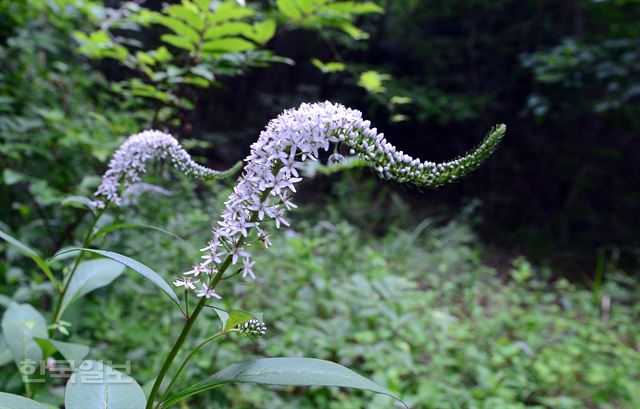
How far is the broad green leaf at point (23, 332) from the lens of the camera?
5.43 ft

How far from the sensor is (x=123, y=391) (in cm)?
124

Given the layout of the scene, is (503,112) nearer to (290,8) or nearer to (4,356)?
(290,8)

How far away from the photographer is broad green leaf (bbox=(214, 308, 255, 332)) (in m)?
1.05

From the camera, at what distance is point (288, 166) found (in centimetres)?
108

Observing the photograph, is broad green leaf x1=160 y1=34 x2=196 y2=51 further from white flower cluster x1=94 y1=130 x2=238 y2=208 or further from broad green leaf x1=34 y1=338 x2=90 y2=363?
broad green leaf x1=34 y1=338 x2=90 y2=363

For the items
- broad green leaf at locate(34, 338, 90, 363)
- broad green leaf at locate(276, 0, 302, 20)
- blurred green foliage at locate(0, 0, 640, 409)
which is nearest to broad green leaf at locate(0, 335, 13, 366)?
blurred green foliage at locate(0, 0, 640, 409)

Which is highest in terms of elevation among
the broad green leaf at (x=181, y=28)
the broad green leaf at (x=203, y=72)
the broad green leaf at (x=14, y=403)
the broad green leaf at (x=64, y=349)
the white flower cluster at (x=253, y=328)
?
the broad green leaf at (x=181, y=28)

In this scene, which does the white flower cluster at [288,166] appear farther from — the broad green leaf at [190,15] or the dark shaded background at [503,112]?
the dark shaded background at [503,112]

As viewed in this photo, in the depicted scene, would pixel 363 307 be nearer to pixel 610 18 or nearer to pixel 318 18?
pixel 318 18

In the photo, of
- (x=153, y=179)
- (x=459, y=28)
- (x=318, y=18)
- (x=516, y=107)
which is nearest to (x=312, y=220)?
(x=153, y=179)

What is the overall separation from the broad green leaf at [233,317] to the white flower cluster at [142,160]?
20.3 inches

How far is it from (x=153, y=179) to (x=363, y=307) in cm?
191

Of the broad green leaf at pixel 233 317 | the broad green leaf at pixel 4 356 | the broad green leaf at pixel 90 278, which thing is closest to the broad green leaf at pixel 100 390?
the broad green leaf at pixel 233 317


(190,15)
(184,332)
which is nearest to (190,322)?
(184,332)
